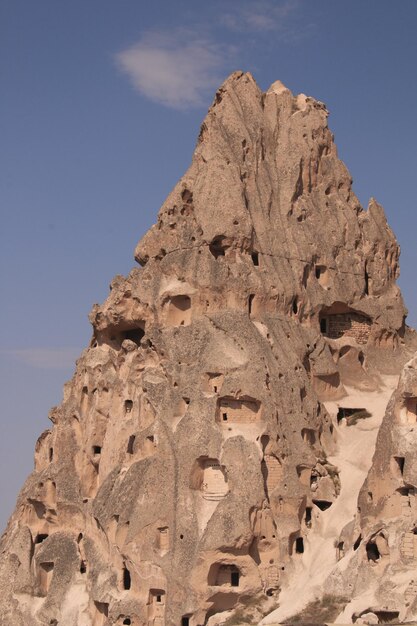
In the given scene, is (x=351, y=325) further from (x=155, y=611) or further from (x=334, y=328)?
(x=155, y=611)

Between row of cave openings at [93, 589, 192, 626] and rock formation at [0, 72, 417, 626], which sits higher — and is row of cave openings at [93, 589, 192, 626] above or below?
below

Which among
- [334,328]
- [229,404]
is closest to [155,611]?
[229,404]

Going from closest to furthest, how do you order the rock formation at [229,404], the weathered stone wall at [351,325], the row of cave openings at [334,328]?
1. the rock formation at [229,404]
2. the row of cave openings at [334,328]
3. the weathered stone wall at [351,325]

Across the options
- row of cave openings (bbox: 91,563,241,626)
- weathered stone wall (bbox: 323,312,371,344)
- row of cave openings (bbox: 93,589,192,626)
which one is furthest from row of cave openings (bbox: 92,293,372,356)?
row of cave openings (bbox: 93,589,192,626)

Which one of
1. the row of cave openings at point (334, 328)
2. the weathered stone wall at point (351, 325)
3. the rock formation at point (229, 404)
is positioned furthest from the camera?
the weathered stone wall at point (351, 325)

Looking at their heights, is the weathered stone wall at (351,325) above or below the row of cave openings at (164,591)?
above

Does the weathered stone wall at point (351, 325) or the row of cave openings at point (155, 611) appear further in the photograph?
the weathered stone wall at point (351, 325)

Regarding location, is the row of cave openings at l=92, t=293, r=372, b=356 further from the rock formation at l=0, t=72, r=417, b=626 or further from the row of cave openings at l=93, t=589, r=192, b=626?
the row of cave openings at l=93, t=589, r=192, b=626

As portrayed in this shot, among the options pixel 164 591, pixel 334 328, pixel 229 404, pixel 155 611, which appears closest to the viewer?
pixel 164 591

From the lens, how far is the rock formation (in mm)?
44375

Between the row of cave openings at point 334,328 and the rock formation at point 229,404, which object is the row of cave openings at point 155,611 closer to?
the rock formation at point 229,404

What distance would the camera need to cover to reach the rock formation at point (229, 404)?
4438 cm

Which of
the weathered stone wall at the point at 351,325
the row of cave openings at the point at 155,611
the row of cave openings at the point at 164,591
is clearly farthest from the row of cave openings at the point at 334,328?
the row of cave openings at the point at 155,611

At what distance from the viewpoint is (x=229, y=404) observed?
46.5 m
